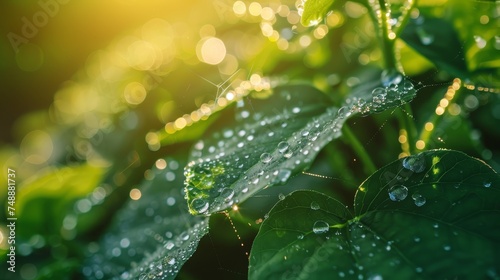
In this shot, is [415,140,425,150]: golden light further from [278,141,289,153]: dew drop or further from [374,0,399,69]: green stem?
[278,141,289,153]: dew drop

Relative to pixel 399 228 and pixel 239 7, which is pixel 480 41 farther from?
pixel 239 7

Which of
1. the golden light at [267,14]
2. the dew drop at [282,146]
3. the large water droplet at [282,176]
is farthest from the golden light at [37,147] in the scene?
the large water droplet at [282,176]

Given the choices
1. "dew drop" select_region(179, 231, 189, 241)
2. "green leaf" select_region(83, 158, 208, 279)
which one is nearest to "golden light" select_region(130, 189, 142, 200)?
"green leaf" select_region(83, 158, 208, 279)

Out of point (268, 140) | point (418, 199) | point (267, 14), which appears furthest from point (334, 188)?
point (267, 14)

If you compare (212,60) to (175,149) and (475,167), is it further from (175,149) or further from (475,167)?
(475,167)

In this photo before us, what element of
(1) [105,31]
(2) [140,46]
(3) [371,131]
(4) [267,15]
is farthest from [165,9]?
(3) [371,131]

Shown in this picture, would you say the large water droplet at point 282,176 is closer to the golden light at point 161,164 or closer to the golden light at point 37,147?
the golden light at point 161,164
